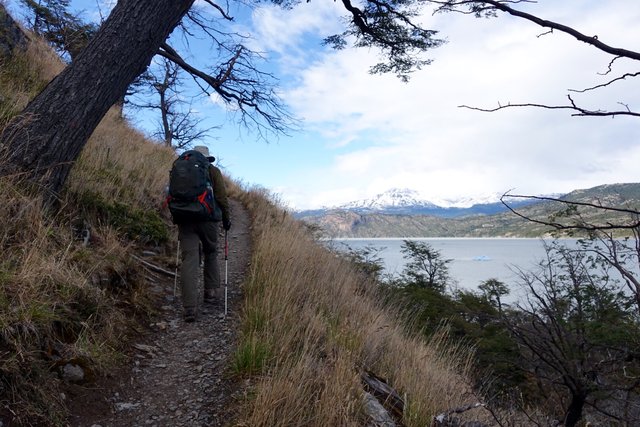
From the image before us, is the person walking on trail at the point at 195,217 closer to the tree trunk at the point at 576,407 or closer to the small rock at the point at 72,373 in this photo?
the small rock at the point at 72,373

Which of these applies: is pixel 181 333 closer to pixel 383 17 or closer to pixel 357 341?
pixel 357 341

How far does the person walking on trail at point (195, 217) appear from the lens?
4535 mm

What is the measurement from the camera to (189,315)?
4.40 meters

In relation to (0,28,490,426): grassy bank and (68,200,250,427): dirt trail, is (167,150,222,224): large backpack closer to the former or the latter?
(0,28,490,426): grassy bank

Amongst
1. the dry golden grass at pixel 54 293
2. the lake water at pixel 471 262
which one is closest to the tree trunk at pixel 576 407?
the lake water at pixel 471 262

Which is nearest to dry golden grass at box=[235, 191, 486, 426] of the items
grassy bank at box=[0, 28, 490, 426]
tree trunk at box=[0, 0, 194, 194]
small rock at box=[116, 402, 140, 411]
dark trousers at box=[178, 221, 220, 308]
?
grassy bank at box=[0, 28, 490, 426]

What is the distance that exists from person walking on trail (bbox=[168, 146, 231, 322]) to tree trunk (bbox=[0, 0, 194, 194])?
100 centimetres

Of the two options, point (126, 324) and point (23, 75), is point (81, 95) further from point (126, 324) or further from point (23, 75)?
point (23, 75)

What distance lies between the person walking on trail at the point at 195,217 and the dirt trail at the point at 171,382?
368 millimetres

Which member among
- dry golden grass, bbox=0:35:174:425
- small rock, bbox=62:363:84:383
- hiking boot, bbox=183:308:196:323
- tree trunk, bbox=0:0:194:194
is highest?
tree trunk, bbox=0:0:194:194

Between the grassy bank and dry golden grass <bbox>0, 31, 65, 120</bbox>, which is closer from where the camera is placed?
the grassy bank

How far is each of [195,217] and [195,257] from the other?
0.48 m

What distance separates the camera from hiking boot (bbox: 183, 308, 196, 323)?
439 cm

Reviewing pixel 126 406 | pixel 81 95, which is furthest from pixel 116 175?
pixel 126 406
